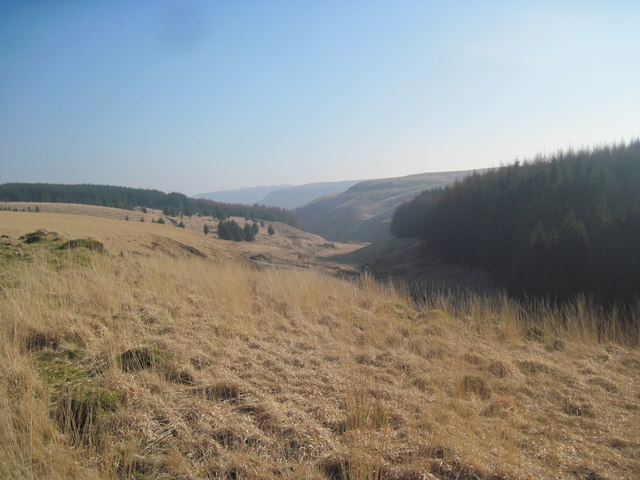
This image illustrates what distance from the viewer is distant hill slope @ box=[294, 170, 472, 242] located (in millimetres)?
109562

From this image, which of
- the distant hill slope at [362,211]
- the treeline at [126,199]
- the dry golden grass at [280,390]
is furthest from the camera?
the distant hill slope at [362,211]

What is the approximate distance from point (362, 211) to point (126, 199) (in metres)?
73.9

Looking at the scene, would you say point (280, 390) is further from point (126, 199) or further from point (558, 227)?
point (126, 199)

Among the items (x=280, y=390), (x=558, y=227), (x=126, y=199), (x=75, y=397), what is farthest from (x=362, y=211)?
(x=75, y=397)

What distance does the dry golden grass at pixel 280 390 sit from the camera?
263 centimetres

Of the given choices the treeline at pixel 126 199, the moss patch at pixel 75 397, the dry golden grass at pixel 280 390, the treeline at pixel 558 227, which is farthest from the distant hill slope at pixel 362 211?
the moss patch at pixel 75 397

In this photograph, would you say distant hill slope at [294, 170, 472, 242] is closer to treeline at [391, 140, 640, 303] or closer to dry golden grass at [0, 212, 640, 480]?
treeline at [391, 140, 640, 303]

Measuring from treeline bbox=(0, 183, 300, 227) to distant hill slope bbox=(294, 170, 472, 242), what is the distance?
1779 centimetres

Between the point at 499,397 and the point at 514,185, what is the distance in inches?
1386

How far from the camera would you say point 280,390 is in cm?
370

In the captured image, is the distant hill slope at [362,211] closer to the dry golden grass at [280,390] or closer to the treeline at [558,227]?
the treeline at [558,227]

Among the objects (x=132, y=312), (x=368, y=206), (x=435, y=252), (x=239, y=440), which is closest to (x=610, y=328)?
(x=239, y=440)

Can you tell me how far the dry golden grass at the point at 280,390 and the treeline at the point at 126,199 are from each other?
8531 centimetres

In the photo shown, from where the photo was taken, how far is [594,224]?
2389 cm
